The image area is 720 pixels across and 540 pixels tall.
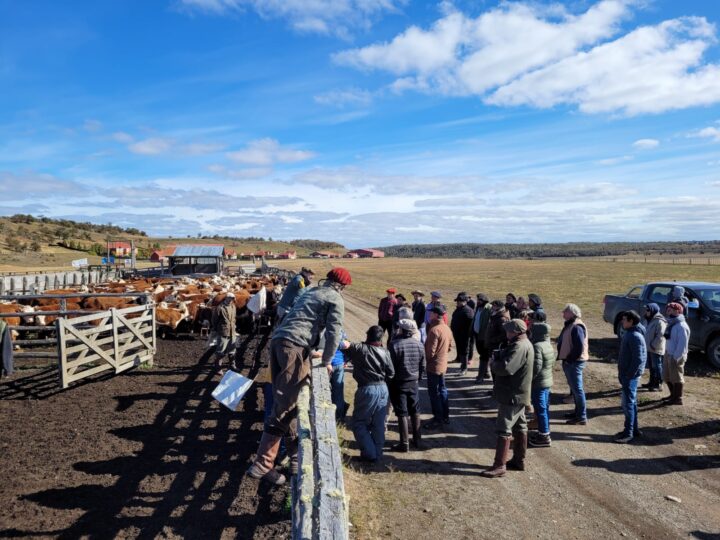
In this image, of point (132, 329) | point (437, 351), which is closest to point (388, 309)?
point (437, 351)

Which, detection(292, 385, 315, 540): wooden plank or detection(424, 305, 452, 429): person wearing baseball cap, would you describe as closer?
detection(292, 385, 315, 540): wooden plank

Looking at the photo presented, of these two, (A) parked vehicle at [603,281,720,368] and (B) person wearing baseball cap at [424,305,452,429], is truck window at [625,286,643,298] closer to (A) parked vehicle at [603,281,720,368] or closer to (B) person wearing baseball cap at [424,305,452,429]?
(A) parked vehicle at [603,281,720,368]

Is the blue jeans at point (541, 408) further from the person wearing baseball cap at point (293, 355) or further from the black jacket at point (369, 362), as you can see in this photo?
the person wearing baseball cap at point (293, 355)

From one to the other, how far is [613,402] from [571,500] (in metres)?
4.06

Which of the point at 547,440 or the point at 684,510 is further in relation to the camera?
the point at 547,440

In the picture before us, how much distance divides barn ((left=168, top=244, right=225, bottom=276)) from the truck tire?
2949cm

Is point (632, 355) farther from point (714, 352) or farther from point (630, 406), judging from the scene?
point (714, 352)

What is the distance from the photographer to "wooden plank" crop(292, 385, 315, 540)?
2.84 m

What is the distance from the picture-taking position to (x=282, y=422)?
4.71 m

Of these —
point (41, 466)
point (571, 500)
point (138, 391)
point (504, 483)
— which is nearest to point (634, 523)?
point (571, 500)

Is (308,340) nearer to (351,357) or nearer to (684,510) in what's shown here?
(351,357)

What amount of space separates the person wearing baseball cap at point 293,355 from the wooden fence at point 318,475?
17 cm

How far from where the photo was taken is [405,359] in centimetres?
643

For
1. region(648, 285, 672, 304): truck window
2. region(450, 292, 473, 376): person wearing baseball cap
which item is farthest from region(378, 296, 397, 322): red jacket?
region(648, 285, 672, 304): truck window
